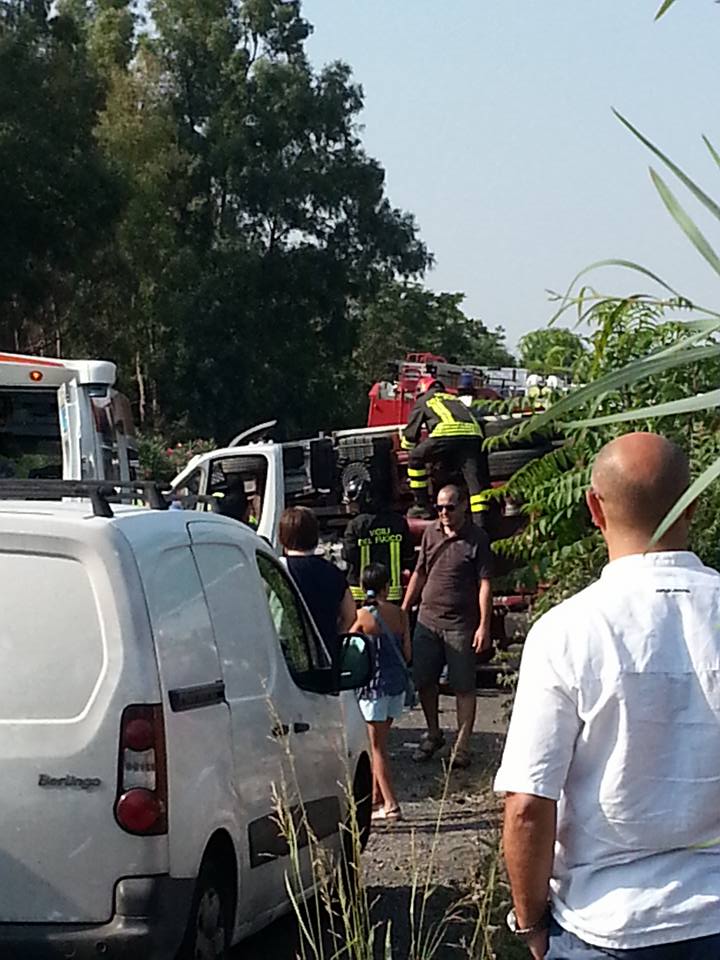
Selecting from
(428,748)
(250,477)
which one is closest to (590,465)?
(428,748)

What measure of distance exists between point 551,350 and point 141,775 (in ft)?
9.14

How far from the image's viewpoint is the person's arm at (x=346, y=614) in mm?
8688

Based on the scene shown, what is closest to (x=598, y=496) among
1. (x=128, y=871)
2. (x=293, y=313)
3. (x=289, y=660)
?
(x=128, y=871)

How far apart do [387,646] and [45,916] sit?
4.70m

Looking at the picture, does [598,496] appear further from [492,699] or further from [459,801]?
[492,699]

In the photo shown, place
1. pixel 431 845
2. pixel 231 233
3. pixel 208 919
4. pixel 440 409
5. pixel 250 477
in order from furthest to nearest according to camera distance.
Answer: pixel 231 233, pixel 250 477, pixel 440 409, pixel 431 845, pixel 208 919

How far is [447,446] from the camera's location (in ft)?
44.5

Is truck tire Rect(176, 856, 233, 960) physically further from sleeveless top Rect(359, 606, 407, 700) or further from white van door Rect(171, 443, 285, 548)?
white van door Rect(171, 443, 285, 548)

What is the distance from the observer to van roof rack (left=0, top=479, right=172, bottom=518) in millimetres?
5320

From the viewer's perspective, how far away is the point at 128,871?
4.89 metres

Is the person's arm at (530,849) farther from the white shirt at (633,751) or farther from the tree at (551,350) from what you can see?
the tree at (551,350)

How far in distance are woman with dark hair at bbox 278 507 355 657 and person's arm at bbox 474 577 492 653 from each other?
1761 mm

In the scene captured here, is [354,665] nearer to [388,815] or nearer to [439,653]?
[388,815]

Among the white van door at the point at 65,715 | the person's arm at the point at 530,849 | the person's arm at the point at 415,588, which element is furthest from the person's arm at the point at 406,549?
the person's arm at the point at 530,849
